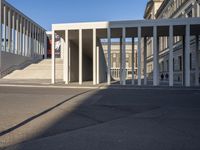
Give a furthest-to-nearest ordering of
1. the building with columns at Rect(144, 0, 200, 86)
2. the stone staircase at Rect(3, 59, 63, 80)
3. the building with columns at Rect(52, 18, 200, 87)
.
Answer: the stone staircase at Rect(3, 59, 63, 80), the building with columns at Rect(144, 0, 200, 86), the building with columns at Rect(52, 18, 200, 87)

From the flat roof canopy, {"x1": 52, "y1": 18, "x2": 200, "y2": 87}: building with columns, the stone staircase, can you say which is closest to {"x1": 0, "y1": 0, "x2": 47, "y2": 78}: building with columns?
the stone staircase

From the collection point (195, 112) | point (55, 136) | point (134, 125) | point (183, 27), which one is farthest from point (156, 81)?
point (55, 136)

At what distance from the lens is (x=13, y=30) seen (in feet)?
162

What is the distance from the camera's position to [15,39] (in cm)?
5019

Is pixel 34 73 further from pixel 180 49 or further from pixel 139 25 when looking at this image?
pixel 180 49

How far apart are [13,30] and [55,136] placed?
148ft

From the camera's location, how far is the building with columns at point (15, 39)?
44.0m

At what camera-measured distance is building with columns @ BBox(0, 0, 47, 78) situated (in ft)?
144

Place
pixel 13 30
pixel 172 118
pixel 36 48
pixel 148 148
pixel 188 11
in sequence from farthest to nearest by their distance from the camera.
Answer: pixel 36 48, pixel 13 30, pixel 188 11, pixel 172 118, pixel 148 148

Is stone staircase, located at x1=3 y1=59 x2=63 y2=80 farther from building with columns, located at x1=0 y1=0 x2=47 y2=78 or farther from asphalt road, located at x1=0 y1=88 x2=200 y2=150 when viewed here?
asphalt road, located at x1=0 y1=88 x2=200 y2=150

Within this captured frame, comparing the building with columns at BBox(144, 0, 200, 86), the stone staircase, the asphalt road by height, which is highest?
the building with columns at BBox(144, 0, 200, 86)

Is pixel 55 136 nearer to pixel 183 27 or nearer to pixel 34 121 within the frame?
pixel 34 121

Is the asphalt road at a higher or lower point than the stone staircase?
lower

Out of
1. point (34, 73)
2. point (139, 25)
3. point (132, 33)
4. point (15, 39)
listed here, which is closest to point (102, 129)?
point (139, 25)
